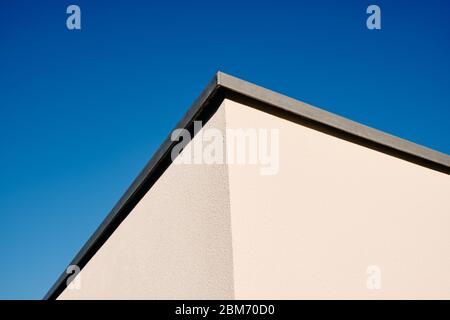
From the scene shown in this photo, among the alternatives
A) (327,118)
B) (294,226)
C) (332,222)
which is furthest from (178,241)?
(327,118)

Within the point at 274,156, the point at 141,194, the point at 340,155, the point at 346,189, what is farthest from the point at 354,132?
the point at 141,194

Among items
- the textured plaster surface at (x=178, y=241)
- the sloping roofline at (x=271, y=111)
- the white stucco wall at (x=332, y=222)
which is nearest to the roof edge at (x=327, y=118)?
the sloping roofline at (x=271, y=111)

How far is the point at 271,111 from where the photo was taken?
136 inches

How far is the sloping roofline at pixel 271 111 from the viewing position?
10.7ft

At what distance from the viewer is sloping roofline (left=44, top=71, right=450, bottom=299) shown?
129 inches

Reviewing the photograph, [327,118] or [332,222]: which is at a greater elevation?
[327,118]

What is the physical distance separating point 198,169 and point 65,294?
4761 mm

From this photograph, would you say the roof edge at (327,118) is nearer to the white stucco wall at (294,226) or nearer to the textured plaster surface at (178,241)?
the white stucco wall at (294,226)

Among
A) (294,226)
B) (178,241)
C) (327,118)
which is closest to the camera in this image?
(294,226)

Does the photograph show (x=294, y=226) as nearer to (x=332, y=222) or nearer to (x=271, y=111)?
(x=332, y=222)

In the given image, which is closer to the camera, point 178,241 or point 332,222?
point 332,222

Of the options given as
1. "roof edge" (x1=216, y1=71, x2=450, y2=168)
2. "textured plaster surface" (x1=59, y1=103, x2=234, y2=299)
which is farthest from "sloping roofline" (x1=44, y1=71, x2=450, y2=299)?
"textured plaster surface" (x1=59, y1=103, x2=234, y2=299)

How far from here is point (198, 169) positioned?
11.3 feet

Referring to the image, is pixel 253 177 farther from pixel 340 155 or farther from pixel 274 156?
pixel 340 155
